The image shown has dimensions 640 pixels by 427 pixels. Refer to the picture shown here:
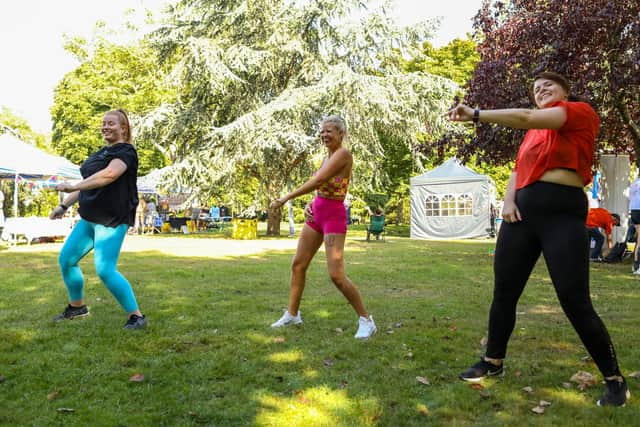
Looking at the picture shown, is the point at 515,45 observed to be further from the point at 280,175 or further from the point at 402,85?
the point at 280,175

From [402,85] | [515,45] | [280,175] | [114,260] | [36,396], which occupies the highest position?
[402,85]

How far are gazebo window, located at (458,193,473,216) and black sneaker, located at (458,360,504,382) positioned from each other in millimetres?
19592

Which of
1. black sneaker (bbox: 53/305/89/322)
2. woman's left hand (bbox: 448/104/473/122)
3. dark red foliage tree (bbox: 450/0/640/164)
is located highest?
dark red foliage tree (bbox: 450/0/640/164)

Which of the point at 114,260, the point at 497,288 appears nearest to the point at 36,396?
the point at 114,260

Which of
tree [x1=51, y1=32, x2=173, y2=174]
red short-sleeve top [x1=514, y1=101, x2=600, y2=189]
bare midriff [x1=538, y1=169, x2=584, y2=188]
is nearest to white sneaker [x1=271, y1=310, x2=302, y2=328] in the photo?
red short-sleeve top [x1=514, y1=101, x2=600, y2=189]

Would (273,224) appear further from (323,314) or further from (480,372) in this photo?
(480,372)

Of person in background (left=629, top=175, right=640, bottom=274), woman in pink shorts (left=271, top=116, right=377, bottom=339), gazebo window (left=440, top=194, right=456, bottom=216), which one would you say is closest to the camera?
woman in pink shorts (left=271, top=116, right=377, bottom=339)

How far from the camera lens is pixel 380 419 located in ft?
9.95

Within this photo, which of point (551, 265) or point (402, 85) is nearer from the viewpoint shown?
point (551, 265)

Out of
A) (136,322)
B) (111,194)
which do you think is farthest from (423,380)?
(111,194)

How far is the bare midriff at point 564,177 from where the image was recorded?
3203 mm

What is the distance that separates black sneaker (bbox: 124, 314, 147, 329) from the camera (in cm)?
503

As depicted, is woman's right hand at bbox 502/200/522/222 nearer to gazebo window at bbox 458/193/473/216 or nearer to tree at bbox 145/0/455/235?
tree at bbox 145/0/455/235

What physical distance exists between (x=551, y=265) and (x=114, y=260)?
3.54 meters
